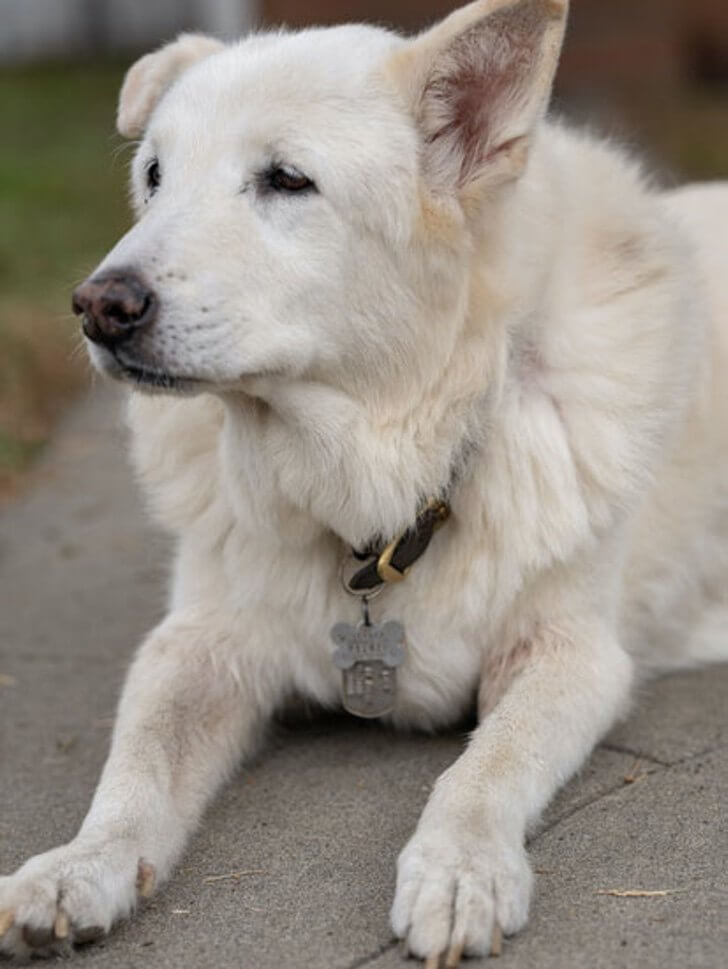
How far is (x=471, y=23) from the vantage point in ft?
10.9

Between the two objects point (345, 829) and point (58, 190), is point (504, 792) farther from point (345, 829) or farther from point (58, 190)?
point (58, 190)

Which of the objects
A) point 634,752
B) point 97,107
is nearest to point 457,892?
point 634,752

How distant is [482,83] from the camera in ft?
11.2

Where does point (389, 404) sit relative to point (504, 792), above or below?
above

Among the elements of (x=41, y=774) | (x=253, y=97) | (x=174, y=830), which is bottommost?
(x=41, y=774)

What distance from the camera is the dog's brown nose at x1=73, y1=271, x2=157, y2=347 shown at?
3.12 m

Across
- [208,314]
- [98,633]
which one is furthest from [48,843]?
[98,633]

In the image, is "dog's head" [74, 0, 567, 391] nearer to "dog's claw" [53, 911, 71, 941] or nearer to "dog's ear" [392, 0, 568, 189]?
"dog's ear" [392, 0, 568, 189]

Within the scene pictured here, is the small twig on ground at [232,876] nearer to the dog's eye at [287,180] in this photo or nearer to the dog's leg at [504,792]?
the dog's leg at [504,792]

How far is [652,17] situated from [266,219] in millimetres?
12296

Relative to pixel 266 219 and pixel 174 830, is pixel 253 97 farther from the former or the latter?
pixel 174 830

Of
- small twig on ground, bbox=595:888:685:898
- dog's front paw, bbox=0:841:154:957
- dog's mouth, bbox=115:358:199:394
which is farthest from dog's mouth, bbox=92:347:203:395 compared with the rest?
small twig on ground, bbox=595:888:685:898

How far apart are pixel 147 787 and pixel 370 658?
603 millimetres

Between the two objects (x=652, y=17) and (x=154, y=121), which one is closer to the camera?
(x=154, y=121)
